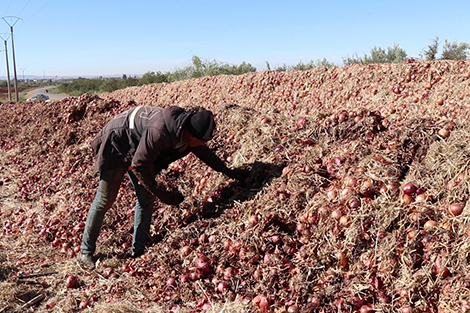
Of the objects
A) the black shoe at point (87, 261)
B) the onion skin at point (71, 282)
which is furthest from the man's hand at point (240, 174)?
the onion skin at point (71, 282)

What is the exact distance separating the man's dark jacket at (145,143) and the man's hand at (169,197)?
0.11 meters

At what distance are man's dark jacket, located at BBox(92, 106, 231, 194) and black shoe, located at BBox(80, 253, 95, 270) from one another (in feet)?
3.15

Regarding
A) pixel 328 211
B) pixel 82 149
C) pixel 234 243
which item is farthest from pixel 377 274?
pixel 82 149

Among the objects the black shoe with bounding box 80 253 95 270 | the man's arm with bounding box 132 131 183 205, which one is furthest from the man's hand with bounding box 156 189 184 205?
the black shoe with bounding box 80 253 95 270

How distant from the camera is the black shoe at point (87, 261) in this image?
4169 mm

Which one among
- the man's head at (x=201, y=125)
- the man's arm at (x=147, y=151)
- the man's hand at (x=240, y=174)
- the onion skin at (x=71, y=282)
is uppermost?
the man's head at (x=201, y=125)

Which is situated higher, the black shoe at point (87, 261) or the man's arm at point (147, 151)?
the man's arm at point (147, 151)

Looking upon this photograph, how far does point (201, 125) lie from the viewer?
11.7 ft

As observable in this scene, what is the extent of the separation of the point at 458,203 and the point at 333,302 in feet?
3.92

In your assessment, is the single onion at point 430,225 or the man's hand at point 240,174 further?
the man's hand at point 240,174

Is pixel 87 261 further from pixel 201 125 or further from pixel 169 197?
pixel 201 125

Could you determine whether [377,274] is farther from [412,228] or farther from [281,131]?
[281,131]

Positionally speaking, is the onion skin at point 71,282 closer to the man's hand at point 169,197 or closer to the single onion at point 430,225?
the man's hand at point 169,197

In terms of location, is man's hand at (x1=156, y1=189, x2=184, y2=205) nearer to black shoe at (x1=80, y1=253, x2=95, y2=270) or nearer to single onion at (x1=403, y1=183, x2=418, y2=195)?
black shoe at (x1=80, y1=253, x2=95, y2=270)
